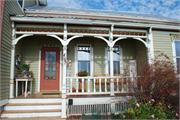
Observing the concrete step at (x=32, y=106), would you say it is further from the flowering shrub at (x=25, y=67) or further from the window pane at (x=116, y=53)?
the window pane at (x=116, y=53)

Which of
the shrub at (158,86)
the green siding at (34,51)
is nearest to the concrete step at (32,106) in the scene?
the green siding at (34,51)

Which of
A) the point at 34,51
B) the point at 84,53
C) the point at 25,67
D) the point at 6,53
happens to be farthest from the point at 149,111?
the point at 34,51

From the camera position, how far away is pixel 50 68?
7.16 metres

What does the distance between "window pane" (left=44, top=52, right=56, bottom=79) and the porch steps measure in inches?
79.0

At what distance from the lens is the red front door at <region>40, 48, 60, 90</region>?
7.02m

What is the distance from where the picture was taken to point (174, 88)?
454 cm

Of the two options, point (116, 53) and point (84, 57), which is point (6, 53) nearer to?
point (84, 57)

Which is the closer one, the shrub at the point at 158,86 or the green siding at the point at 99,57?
the shrub at the point at 158,86

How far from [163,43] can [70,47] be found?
184 inches

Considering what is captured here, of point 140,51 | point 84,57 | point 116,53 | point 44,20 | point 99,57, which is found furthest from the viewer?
point 116,53

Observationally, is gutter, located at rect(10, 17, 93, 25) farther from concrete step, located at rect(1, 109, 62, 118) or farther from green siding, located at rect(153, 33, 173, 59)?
concrete step, located at rect(1, 109, 62, 118)

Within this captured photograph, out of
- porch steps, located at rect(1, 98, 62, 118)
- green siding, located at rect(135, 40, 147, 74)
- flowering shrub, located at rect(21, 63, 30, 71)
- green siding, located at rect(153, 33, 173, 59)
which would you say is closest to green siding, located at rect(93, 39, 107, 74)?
green siding, located at rect(135, 40, 147, 74)

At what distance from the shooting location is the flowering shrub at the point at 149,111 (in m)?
4.09

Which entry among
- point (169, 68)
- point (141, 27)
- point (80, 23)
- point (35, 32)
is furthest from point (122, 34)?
point (35, 32)
